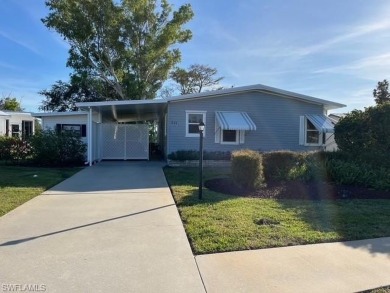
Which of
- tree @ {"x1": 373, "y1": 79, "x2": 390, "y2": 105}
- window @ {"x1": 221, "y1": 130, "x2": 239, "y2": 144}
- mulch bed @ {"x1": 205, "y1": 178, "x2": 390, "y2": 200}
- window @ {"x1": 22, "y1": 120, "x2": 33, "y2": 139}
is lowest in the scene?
mulch bed @ {"x1": 205, "y1": 178, "x2": 390, "y2": 200}

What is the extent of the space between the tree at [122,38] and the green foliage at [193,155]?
1304 centimetres

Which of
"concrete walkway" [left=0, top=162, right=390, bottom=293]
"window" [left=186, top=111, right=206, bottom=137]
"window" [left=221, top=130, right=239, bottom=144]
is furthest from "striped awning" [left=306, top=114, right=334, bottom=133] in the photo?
"concrete walkway" [left=0, top=162, right=390, bottom=293]

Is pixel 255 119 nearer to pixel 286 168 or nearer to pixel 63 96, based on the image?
pixel 286 168

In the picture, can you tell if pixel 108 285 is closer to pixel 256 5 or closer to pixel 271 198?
pixel 271 198

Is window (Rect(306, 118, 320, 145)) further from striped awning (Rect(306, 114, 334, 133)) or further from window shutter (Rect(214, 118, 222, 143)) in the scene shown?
window shutter (Rect(214, 118, 222, 143))

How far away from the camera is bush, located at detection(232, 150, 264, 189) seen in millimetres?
9016

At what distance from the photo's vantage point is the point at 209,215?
6.43 m

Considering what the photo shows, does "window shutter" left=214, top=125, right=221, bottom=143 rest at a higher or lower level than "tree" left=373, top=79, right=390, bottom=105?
lower

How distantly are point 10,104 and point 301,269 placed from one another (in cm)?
4458

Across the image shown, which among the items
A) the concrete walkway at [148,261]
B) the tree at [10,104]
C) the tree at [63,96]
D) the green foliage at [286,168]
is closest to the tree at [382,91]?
the tree at [63,96]

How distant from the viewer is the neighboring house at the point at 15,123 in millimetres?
25906

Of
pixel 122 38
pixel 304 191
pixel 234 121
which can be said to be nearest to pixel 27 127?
pixel 122 38

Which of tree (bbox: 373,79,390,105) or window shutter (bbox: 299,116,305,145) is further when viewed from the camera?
tree (bbox: 373,79,390,105)

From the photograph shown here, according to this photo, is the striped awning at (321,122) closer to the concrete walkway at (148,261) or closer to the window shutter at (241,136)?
the window shutter at (241,136)
